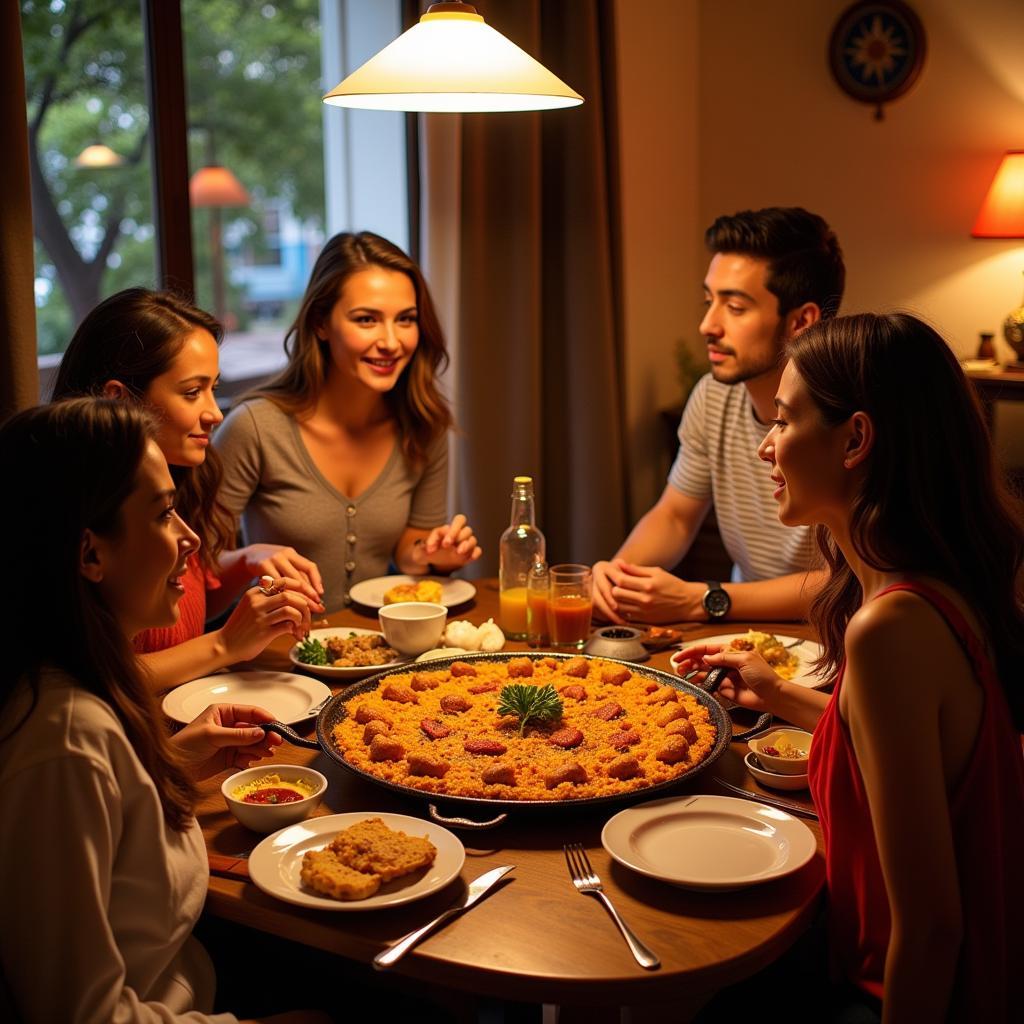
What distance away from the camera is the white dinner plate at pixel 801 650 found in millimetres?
1940

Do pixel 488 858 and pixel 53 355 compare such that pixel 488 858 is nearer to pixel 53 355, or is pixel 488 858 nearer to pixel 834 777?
pixel 834 777

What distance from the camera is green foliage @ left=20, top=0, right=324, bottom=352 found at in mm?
3143

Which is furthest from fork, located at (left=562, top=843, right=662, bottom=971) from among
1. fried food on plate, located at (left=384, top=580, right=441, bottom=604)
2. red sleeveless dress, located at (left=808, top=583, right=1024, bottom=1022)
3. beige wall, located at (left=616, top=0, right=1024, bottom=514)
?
beige wall, located at (left=616, top=0, right=1024, bottom=514)

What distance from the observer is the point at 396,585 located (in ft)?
8.00

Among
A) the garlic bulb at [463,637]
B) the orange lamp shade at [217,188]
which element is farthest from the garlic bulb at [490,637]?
the orange lamp shade at [217,188]

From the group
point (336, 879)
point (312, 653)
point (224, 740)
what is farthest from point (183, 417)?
point (336, 879)

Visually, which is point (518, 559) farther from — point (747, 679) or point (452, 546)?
point (747, 679)

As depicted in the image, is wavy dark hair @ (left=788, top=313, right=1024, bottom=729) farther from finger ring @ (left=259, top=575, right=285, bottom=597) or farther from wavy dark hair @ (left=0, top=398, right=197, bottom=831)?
finger ring @ (left=259, top=575, right=285, bottom=597)

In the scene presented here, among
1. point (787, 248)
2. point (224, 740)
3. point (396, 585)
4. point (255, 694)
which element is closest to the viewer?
point (224, 740)

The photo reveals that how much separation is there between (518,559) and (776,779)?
0.77 meters

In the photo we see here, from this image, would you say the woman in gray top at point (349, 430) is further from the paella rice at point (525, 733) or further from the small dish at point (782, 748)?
the small dish at point (782, 748)

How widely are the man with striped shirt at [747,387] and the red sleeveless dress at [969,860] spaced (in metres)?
1.14

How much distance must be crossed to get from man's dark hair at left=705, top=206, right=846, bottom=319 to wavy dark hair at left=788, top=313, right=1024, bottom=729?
51.8 inches

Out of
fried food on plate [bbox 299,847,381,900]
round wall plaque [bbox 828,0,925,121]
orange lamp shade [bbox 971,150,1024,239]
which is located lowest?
fried food on plate [bbox 299,847,381,900]
